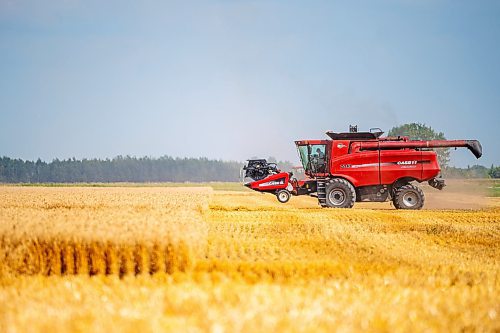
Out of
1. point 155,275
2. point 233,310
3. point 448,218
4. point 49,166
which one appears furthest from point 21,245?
point 49,166

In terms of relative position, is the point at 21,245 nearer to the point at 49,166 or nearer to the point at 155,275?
the point at 155,275

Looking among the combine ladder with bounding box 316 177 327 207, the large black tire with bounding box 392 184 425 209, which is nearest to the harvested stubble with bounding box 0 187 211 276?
the combine ladder with bounding box 316 177 327 207

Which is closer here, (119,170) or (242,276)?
(242,276)

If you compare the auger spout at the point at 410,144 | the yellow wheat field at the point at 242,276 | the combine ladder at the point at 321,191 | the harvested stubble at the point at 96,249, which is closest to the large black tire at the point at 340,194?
the combine ladder at the point at 321,191

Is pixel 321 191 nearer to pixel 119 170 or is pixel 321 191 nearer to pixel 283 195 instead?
pixel 283 195

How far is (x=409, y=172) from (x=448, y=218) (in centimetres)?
423

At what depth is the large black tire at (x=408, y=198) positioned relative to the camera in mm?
24594

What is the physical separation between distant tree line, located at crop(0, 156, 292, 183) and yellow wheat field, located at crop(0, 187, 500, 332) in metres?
117

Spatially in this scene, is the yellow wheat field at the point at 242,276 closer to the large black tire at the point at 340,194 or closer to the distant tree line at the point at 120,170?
the large black tire at the point at 340,194

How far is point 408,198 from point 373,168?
1.71 meters

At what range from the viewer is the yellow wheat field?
6.20 meters

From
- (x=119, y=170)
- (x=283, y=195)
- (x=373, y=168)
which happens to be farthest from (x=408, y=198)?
(x=119, y=170)

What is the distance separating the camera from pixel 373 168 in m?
24.5

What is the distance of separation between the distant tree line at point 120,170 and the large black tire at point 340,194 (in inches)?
4155
